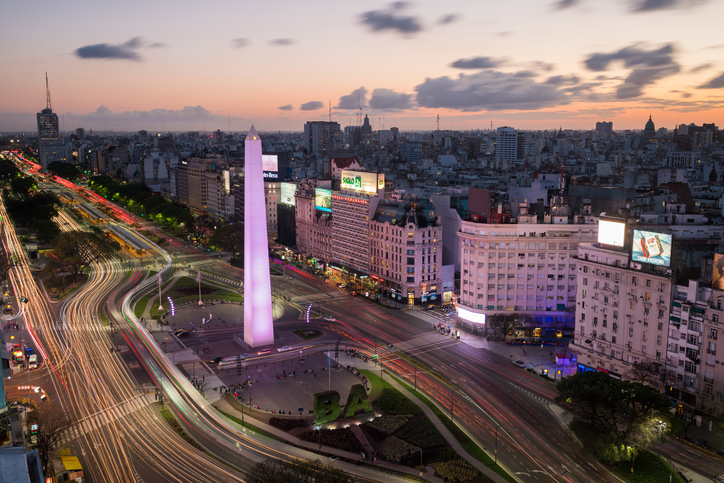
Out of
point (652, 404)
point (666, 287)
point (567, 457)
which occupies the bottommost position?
point (567, 457)

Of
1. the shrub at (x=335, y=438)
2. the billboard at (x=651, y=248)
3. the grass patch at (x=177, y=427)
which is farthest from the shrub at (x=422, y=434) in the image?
the billboard at (x=651, y=248)

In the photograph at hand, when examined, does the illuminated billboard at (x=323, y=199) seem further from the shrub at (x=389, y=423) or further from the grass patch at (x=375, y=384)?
the shrub at (x=389, y=423)

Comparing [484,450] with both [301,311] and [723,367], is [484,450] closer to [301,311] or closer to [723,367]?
[723,367]

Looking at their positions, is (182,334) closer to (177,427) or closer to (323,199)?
(177,427)

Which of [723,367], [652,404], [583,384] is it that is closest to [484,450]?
[583,384]

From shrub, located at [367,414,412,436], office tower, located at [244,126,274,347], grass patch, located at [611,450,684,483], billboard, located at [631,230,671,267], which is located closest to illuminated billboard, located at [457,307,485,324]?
billboard, located at [631,230,671,267]
